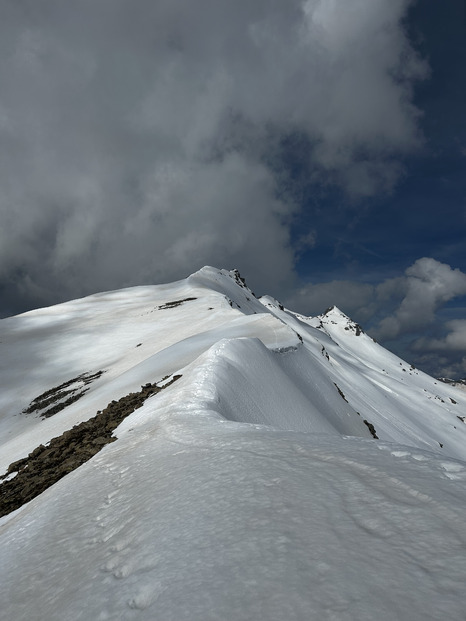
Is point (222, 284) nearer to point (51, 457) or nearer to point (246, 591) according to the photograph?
point (51, 457)

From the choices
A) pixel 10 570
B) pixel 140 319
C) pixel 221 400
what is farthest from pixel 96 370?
pixel 10 570

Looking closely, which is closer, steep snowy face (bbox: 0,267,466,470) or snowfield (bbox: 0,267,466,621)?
snowfield (bbox: 0,267,466,621)

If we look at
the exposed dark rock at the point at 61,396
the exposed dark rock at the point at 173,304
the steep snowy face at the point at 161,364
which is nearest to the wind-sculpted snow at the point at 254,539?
the steep snowy face at the point at 161,364

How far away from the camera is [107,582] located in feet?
11.7

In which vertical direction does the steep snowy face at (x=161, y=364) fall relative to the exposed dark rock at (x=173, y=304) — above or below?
below

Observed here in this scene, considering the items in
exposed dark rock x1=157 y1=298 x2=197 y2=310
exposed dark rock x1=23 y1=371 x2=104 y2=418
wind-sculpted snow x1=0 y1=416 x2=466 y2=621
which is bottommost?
wind-sculpted snow x1=0 y1=416 x2=466 y2=621

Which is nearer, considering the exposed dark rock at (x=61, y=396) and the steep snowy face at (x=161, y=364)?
the steep snowy face at (x=161, y=364)

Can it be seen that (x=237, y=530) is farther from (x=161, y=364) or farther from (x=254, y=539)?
(x=161, y=364)

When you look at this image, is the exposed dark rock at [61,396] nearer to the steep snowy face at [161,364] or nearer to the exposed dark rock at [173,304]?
the steep snowy face at [161,364]

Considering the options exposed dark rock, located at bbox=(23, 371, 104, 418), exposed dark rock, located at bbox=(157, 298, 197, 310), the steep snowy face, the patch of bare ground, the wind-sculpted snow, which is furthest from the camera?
exposed dark rock, located at bbox=(157, 298, 197, 310)

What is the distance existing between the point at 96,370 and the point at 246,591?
3301cm

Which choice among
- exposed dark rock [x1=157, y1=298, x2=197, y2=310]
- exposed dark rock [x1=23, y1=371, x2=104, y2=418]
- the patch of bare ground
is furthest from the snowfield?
exposed dark rock [x1=157, y1=298, x2=197, y2=310]

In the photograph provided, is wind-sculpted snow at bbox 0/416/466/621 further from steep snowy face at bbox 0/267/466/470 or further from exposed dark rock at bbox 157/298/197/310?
exposed dark rock at bbox 157/298/197/310

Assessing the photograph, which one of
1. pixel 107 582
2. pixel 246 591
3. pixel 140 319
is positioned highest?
pixel 140 319
